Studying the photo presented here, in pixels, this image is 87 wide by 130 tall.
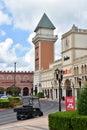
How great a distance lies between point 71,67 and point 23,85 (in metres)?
68.2

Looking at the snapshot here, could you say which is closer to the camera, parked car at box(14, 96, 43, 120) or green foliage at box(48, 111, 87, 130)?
green foliage at box(48, 111, 87, 130)

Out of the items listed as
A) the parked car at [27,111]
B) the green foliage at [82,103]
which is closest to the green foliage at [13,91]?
the parked car at [27,111]

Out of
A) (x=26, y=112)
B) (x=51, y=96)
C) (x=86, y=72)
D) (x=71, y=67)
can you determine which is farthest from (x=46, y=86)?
(x=26, y=112)

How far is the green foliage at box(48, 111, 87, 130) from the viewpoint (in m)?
13.7

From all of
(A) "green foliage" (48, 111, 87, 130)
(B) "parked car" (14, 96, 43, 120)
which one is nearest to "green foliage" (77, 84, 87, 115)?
(A) "green foliage" (48, 111, 87, 130)

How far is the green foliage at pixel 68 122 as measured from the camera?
1366 centimetres

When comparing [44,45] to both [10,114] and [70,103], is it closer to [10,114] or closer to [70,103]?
[10,114]

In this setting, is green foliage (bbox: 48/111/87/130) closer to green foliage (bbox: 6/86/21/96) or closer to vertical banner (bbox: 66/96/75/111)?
vertical banner (bbox: 66/96/75/111)

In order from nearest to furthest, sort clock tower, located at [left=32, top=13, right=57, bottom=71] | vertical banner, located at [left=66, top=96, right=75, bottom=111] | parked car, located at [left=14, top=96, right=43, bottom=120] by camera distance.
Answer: vertical banner, located at [left=66, top=96, right=75, bottom=111], parked car, located at [left=14, top=96, right=43, bottom=120], clock tower, located at [left=32, top=13, right=57, bottom=71]

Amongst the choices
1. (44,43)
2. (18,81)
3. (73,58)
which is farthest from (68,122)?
(18,81)

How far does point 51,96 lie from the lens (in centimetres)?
10388

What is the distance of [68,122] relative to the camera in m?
14.6

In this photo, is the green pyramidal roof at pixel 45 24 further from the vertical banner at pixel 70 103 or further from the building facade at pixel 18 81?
the vertical banner at pixel 70 103

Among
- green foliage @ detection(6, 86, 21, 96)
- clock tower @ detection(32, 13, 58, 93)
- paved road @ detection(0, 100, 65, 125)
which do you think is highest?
clock tower @ detection(32, 13, 58, 93)
